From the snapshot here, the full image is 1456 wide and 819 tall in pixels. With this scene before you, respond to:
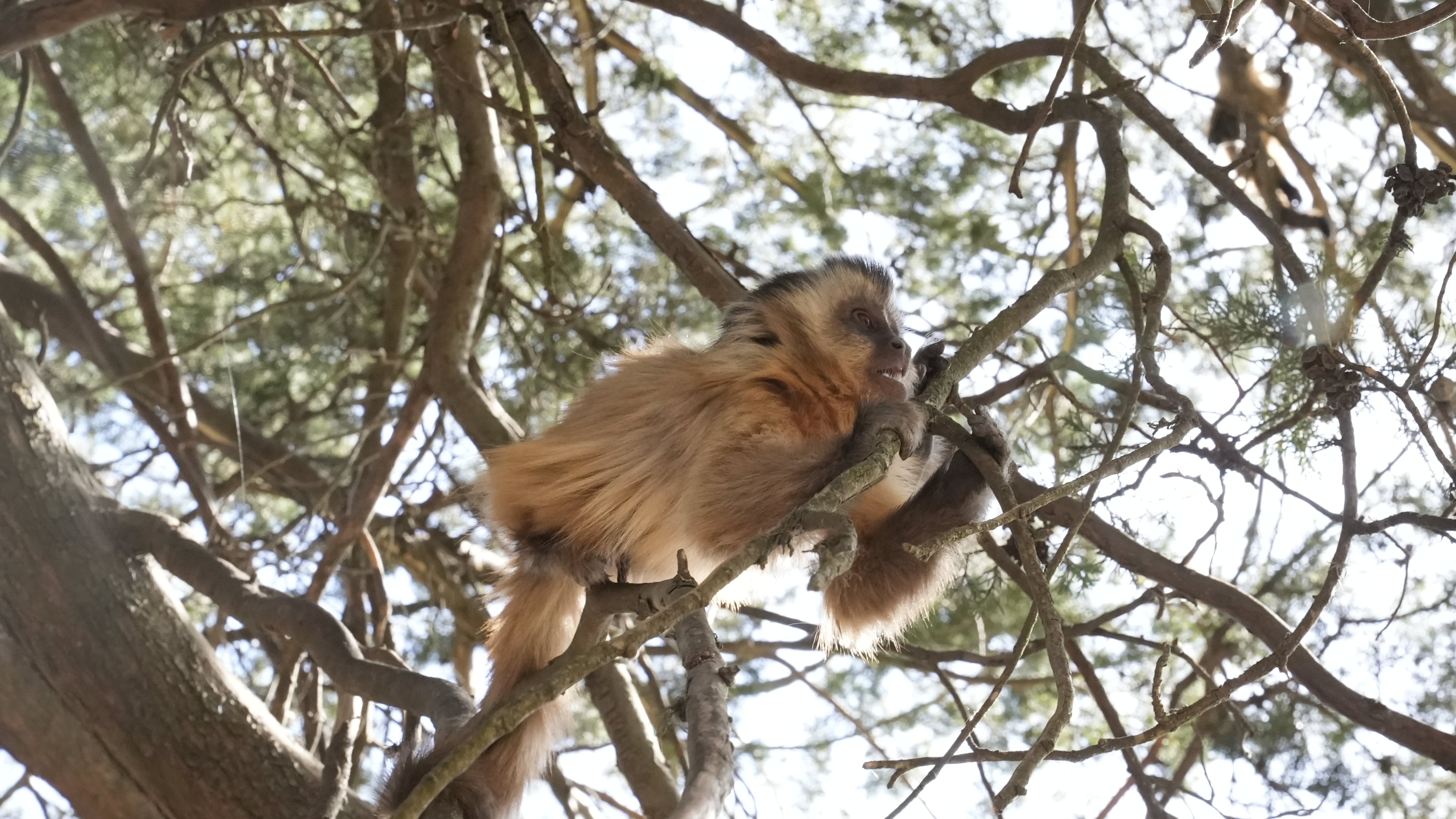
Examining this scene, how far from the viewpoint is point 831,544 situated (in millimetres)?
2281

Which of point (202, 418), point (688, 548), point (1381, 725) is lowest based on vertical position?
point (1381, 725)

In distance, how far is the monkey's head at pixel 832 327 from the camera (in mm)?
4371

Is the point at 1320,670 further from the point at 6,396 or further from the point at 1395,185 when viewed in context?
the point at 6,396

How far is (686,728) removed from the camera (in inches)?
110

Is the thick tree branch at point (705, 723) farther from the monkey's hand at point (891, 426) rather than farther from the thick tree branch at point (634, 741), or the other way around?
the thick tree branch at point (634, 741)

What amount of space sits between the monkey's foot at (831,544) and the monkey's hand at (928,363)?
168 centimetres

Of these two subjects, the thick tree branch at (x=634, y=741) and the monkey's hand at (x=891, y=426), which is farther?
the thick tree branch at (x=634, y=741)

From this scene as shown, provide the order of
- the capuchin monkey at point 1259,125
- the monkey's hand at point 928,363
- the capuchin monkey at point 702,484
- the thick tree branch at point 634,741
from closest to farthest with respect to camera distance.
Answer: the capuchin monkey at point 702,484 < the monkey's hand at point 928,363 < the thick tree branch at point 634,741 < the capuchin monkey at point 1259,125

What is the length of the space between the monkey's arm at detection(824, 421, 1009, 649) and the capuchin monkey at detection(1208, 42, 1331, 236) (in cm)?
223

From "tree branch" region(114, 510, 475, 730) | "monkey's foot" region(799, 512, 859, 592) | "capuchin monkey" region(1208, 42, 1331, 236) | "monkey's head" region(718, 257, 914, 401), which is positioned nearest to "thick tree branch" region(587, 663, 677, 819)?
"tree branch" region(114, 510, 475, 730)

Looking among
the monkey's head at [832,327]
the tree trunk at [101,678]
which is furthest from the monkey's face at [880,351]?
the tree trunk at [101,678]

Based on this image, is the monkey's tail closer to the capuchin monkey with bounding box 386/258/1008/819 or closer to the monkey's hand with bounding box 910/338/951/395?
the capuchin monkey with bounding box 386/258/1008/819

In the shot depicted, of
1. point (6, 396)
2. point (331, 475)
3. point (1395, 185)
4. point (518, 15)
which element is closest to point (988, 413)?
point (1395, 185)

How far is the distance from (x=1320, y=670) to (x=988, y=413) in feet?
4.22
